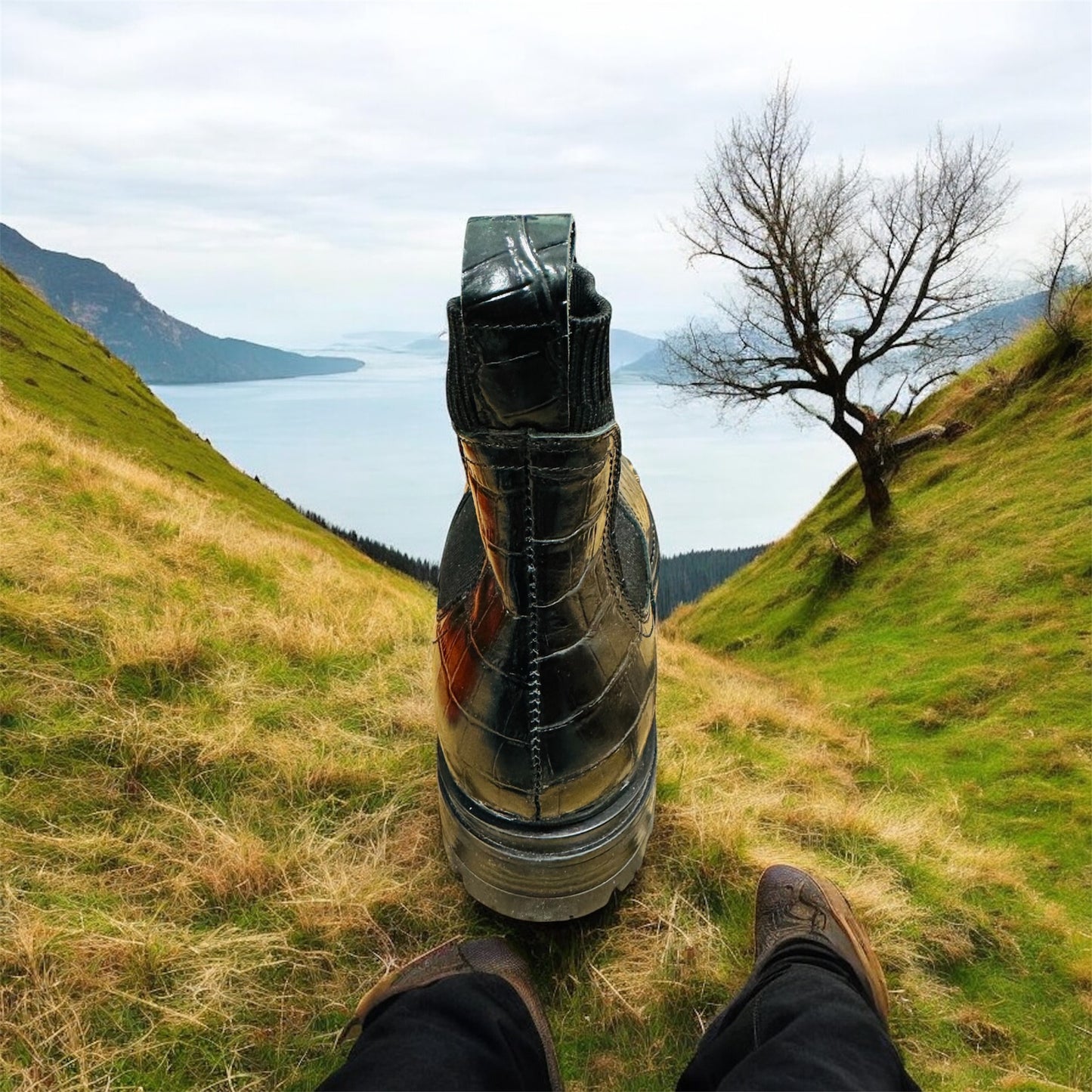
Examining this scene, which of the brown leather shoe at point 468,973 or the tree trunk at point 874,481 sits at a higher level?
the tree trunk at point 874,481

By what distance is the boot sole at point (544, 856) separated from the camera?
211 cm

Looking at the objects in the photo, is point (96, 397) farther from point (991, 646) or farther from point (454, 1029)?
point (454, 1029)

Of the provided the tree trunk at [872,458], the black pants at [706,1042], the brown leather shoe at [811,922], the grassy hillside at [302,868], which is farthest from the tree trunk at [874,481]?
the black pants at [706,1042]

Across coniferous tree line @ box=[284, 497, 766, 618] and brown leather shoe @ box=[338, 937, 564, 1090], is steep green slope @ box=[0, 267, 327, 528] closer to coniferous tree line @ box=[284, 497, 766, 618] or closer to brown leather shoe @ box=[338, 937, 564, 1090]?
coniferous tree line @ box=[284, 497, 766, 618]

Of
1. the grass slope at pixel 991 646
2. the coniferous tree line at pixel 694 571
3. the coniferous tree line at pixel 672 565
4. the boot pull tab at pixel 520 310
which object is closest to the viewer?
the boot pull tab at pixel 520 310

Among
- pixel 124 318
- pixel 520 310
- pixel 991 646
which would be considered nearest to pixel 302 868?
pixel 520 310

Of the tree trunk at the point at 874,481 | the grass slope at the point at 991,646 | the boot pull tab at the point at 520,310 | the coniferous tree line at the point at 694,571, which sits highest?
the boot pull tab at the point at 520,310

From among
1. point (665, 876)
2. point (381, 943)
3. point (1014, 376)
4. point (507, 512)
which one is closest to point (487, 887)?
point (381, 943)

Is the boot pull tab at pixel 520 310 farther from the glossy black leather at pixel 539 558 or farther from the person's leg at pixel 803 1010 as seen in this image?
the person's leg at pixel 803 1010

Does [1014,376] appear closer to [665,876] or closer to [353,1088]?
[665,876]

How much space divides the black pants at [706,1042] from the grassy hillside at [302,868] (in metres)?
0.33

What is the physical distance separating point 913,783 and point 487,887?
3727 mm

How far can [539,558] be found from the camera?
1.77 metres

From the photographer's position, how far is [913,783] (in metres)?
4.86
